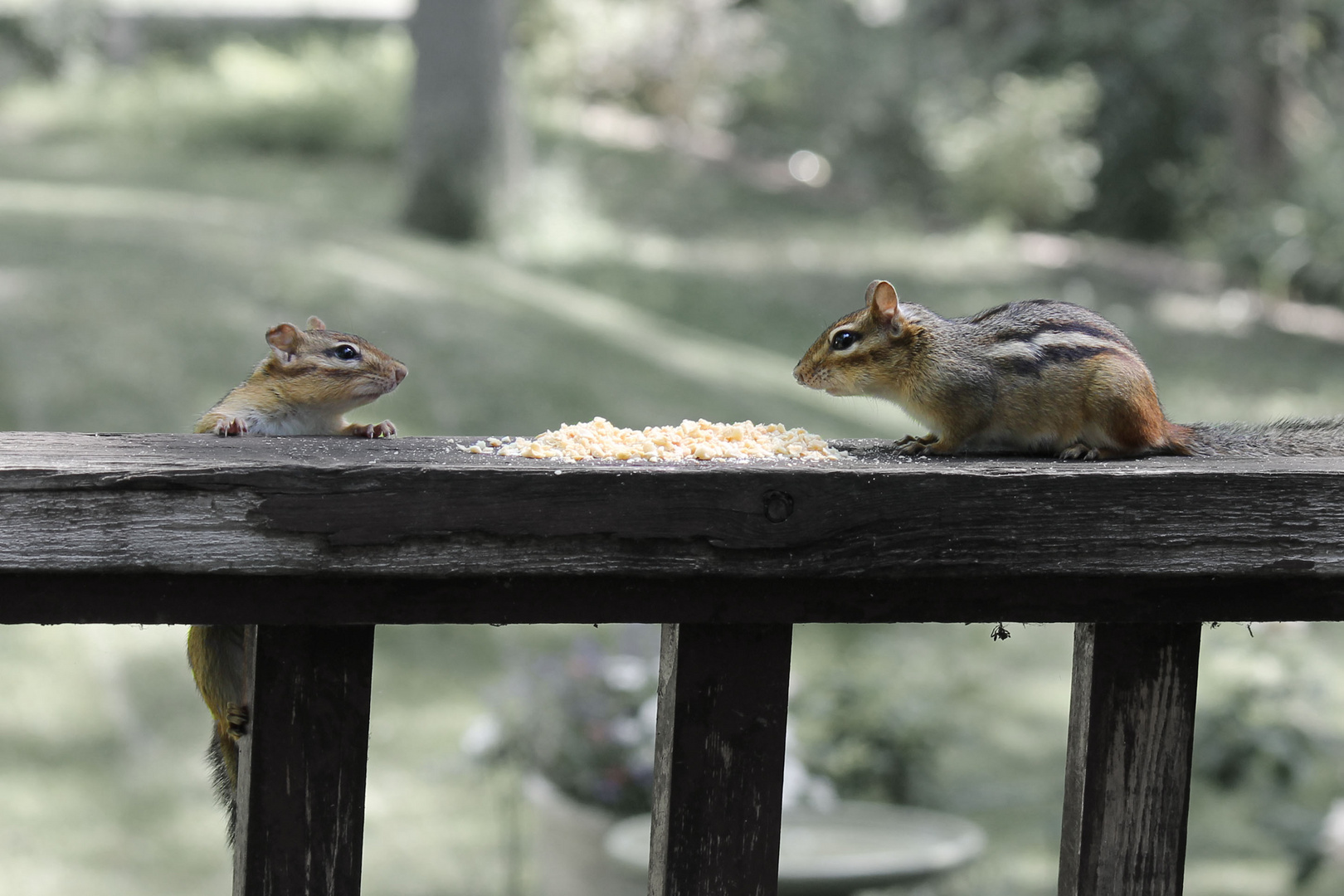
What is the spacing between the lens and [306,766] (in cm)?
132

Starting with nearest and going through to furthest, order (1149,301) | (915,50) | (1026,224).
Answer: (1149,301), (1026,224), (915,50)

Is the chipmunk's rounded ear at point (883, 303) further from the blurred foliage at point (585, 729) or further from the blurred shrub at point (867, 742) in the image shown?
the blurred shrub at point (867, 742)

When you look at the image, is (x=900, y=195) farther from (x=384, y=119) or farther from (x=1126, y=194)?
(x=384, y=119)

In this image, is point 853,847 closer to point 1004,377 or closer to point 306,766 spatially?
point 1004,377

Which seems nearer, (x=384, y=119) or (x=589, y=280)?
(x=589, y=280)

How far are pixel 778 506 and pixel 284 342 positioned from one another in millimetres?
1526

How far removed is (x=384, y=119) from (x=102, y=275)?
7.24m

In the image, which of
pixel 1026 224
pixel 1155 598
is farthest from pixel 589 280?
pixel 1155 598

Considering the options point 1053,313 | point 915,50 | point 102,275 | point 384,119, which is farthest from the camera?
point 915,50

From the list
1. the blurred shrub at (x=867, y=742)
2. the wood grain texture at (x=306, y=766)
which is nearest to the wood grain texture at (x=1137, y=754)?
the wood grain texture at (x=306, y=766)

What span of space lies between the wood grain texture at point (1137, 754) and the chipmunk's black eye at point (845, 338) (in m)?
0.92

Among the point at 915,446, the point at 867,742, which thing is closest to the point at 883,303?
the point at 915,446

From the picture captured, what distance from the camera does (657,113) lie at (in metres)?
20.4

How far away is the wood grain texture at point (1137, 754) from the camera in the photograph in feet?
4.81
